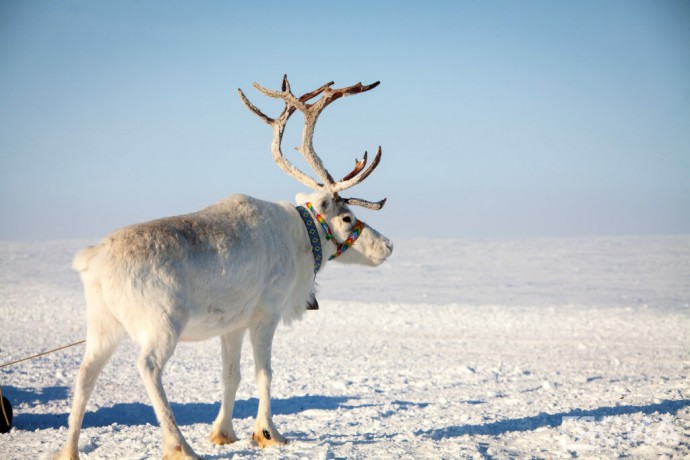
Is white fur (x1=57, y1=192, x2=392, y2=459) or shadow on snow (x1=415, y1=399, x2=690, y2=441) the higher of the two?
white fur (x1=57, y1=192, x2=392, y2=459)

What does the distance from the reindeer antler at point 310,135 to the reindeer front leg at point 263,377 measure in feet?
5.96

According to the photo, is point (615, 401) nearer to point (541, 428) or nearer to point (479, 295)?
point (541, 428)

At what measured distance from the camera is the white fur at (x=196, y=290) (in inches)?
208

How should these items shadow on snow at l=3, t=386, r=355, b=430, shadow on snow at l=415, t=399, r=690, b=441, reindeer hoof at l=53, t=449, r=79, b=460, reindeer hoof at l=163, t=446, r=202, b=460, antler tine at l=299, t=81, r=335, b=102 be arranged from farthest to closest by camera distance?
shadow on snow at l=3, t=386, r=355, b=430 < antler tine at l=299, t=81, r=335, b=102 < shadow on snow at l=415, t=399, r=690, b=441 < reindeer hoof at l=53, t=449, r=79, b=460 < reindeer hoof at l=163, t=446, r=202, b=460

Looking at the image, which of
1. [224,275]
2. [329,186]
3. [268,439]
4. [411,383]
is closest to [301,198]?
[329,186]

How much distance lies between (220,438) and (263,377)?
74 cm

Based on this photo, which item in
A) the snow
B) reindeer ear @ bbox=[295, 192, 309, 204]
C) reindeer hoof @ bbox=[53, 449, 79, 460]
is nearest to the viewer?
reindeer hoof @ bbox=[53, 449, 79, 460]

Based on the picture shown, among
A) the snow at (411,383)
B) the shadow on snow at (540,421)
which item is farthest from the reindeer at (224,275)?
the shadow on snow at (540,421)

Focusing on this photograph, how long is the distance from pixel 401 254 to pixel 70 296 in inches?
1111

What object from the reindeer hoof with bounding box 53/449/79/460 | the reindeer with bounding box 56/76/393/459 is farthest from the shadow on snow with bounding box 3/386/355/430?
the reindeer hoof with bounding box 53/449/79/460

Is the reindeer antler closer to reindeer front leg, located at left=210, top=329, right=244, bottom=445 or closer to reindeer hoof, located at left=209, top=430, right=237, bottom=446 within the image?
reindeer front leg, located at left=210, top=329, right=244, bottom=445

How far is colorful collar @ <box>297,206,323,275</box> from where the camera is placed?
7.14 metres

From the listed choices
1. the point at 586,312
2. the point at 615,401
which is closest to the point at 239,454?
the point at 615,401

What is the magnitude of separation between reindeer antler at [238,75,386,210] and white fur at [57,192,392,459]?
443 mm
